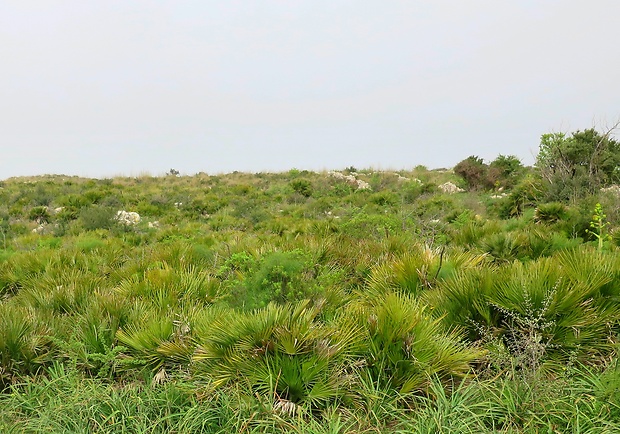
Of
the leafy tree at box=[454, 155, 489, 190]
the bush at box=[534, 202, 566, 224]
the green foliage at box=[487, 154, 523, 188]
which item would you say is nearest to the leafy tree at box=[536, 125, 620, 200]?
the bush at box=[534, 202, 566, 224]

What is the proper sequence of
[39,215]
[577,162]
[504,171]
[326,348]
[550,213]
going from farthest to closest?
[504,171] → [39,215] → [577,162] → [550,213] → [326,348]

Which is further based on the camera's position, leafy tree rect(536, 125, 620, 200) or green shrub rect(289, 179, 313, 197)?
green shrub rect(289, 179, 313, 197)

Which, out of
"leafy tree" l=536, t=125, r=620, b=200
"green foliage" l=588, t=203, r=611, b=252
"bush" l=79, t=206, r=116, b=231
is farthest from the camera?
"bush" l=79, t=206, r=116, b=231

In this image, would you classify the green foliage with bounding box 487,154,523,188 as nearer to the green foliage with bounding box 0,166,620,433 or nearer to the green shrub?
the green shrub

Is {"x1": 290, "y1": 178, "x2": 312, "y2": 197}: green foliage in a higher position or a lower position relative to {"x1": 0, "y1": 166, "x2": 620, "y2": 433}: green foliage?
higher

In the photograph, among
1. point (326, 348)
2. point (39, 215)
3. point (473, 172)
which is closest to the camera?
point (326, 348)

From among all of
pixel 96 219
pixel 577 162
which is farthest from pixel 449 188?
pixel 96 219

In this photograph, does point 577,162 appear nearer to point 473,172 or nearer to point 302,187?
point 473,172

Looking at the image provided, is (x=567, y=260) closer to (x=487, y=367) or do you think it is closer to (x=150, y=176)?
(x=487, y=367)

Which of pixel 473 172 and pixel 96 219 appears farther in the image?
pixel 473 172

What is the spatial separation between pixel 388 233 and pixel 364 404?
4.96 m

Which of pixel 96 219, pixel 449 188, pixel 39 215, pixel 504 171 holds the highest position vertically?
pixel 504 171

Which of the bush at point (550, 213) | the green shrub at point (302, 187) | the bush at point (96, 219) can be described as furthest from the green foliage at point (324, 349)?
the green shrub at point (302, 187)

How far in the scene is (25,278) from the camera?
5809mm
